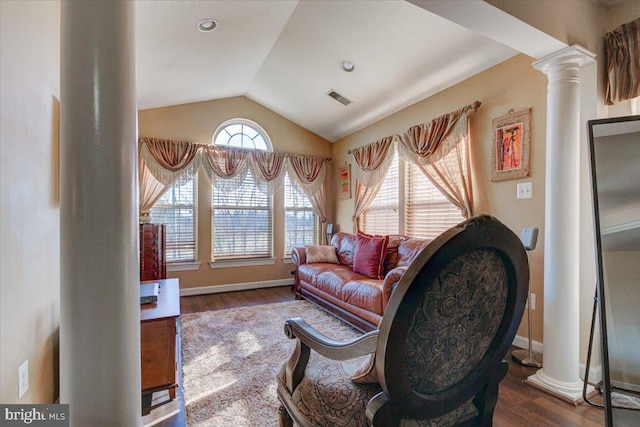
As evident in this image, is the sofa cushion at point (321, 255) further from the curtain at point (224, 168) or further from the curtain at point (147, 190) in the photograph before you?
the curtain at point (147, 190)

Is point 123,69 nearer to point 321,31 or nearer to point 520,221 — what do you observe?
point 321,31

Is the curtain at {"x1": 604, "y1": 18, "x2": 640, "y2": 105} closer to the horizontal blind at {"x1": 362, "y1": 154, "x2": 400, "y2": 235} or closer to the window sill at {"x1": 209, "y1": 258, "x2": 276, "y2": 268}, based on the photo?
the horizontal blind at {"x1": 362, "y1": 154, "x2": 400, "y2": 235}

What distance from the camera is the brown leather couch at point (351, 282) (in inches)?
108

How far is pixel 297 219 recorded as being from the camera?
5.45 meters

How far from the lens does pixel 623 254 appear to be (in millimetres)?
1604

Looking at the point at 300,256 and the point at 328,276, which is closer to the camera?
the point at 328,276

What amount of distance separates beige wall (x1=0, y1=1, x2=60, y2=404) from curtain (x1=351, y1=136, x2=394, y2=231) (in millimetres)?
3577

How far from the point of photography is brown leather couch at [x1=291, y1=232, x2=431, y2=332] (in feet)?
8.97

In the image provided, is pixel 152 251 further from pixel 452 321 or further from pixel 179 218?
pixel 452 321

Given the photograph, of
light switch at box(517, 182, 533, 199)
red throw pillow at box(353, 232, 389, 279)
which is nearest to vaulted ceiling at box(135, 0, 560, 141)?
light switch at box(517, 182, 533, 199)

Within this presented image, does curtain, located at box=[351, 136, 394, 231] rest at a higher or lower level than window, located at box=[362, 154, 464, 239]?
higher

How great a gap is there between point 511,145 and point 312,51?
2.40 m

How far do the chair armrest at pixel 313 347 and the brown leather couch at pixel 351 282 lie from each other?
140cm

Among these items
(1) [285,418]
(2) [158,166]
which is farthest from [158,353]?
(2) [158,166]
